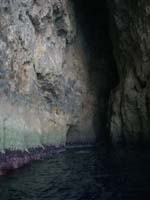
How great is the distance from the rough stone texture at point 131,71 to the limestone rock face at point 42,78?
2.73m

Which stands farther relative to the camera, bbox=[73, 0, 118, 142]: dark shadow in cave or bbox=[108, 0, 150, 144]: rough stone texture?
bbox=[73, 0, 118, 142]: dark shadow in cave

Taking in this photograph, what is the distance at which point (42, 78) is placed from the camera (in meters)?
27.8

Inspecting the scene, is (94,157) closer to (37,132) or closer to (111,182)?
(37,132)

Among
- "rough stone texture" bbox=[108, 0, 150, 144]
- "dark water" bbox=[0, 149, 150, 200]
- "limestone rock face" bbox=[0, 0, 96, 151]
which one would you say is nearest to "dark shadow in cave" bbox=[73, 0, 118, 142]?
"limestone rock face" bbox=[0, 0, 96, 151]

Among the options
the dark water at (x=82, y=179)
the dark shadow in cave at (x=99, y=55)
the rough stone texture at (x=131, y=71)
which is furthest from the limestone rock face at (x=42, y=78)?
the rough stone texture at (x=131, y=71)

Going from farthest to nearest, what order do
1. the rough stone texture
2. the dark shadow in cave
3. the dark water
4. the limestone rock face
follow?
1. the dark shadow in cave
2. the rough stone texture
3. the limestone rock face
4. the dark water

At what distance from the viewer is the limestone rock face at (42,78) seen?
23.4m

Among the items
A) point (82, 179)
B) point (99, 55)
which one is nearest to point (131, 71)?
point (99, 55)

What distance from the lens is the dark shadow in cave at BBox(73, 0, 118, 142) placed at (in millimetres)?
33188

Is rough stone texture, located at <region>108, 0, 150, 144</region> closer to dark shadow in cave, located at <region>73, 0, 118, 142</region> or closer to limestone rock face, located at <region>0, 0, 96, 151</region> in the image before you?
dark shadow in cave, located at <region>73, 0, 118, 142</region>

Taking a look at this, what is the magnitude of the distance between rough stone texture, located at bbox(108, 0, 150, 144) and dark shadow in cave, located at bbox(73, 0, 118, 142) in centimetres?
237

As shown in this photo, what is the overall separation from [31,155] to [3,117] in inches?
116

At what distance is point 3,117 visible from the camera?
73.4 ft

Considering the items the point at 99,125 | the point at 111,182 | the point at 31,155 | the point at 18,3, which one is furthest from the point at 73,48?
the point at 111,182
